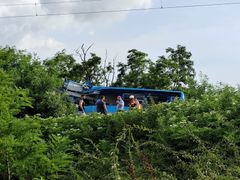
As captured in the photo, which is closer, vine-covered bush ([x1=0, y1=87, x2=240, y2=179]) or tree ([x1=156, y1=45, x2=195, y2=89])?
vine-covered bush ([x1=0, y1=87, x2=240, y2=179])

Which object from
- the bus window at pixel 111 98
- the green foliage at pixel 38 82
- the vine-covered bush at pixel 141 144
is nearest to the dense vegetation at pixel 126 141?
the vine-covered bush at pixel 141 144

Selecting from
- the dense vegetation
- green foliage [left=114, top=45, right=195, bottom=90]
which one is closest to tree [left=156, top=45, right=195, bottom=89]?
green foliage [left=114, top=45, right=195, bottom=90]

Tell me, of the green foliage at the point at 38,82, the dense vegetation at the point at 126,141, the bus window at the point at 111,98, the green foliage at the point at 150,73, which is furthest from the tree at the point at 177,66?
the dense vegetation at the point at 126,141

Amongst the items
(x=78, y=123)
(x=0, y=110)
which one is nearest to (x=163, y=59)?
(x=78, y=123)

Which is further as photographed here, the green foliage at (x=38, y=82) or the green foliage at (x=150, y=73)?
the green foliage at (x=150, y=73)

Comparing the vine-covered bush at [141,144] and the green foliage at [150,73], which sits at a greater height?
the green foliage at [150,73]

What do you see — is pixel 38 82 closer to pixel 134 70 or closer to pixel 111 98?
pixel 111 98

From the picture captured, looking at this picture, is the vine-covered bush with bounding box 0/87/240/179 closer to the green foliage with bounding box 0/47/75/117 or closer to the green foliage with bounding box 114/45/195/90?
the green foliage with bounding box 0/47/75/117

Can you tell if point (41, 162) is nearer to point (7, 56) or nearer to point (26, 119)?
point (26, 119)

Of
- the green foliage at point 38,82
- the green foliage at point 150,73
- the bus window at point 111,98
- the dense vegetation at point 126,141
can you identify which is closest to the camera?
the dense vegetation at point 126,141

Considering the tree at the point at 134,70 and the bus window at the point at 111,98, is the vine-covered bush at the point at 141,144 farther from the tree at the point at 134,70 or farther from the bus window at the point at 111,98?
the tree at the point at 134,70

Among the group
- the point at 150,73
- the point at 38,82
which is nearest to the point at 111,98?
the point at 38,82

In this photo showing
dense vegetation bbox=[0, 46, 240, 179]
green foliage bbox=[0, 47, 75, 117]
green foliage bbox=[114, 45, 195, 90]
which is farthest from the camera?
green foliage bbox=[114, 45, 195, 90]

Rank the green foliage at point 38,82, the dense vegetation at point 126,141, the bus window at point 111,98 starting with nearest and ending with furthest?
the dense vegetation at point 126,141 → the green foliage at point 38,82 → the bus window at point 111,98
